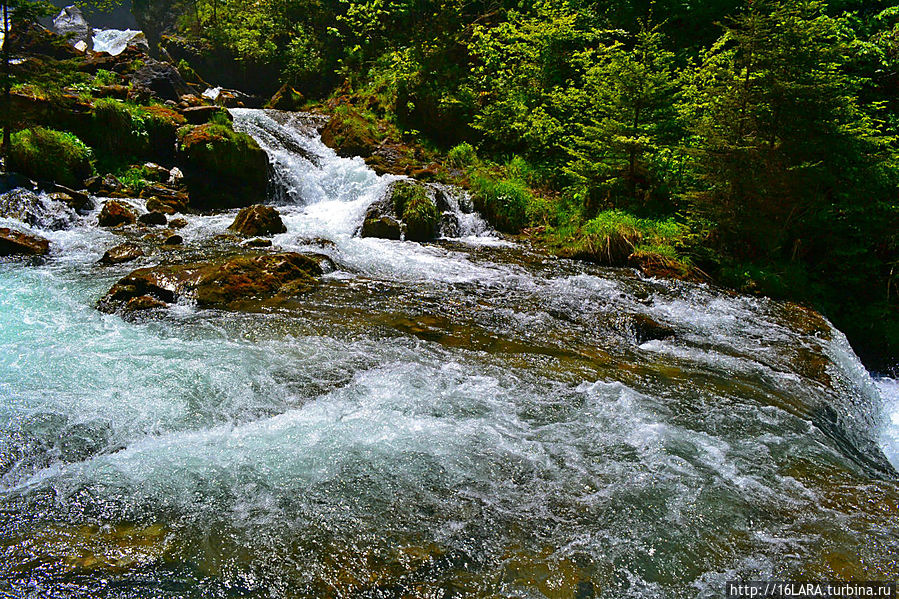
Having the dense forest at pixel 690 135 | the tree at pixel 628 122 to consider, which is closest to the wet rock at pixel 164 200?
the dense forest at pixel 690 135

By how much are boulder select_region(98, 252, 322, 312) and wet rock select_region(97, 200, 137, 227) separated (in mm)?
5468

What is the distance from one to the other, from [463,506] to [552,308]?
5.15m

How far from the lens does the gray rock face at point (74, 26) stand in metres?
39.2

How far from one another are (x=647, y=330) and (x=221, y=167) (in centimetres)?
1426

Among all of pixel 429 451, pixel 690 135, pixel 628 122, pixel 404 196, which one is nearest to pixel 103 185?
pixel 404 196

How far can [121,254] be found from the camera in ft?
31.5

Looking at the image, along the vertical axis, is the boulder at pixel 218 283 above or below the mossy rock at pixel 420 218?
below

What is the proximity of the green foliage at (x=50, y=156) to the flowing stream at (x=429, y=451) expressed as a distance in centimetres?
676

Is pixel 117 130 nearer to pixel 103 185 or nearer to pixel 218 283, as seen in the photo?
pixel 103 185

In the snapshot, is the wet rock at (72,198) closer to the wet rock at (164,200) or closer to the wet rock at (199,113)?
the wet rock at (164,200)

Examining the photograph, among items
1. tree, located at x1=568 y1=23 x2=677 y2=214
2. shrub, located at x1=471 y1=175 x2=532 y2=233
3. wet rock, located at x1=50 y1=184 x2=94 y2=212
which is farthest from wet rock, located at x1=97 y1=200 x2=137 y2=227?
tree, located at x1=568 y1=23 x2=677 y2=214

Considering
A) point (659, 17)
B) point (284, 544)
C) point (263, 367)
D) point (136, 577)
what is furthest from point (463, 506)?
point (659, 17)

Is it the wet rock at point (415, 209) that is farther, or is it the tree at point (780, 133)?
the wet rock at point (415, 209)

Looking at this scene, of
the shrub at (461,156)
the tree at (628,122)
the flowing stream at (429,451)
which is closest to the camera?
the flowing stream at (429,451)
